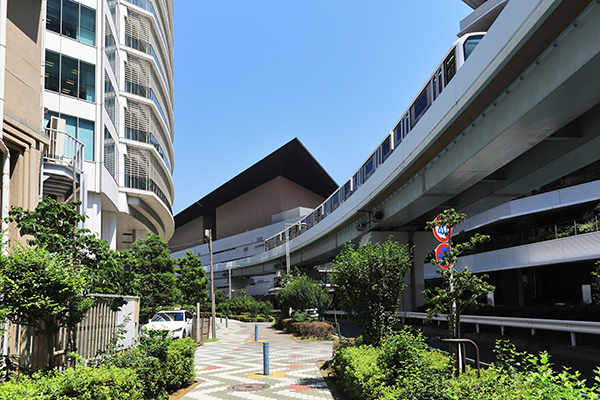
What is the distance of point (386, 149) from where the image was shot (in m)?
22.7

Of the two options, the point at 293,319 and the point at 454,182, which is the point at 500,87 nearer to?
the point at 454,182

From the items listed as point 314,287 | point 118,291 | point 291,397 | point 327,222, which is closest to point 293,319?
point 314,287

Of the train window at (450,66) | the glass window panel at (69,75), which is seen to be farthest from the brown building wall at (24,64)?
the train window at (450,66)

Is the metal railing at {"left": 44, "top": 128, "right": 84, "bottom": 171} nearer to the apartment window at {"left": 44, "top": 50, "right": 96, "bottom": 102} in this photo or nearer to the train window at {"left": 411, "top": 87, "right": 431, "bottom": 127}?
the apartment window at {"left": 44, "top": 50, "right": 96, "bottom": 102}

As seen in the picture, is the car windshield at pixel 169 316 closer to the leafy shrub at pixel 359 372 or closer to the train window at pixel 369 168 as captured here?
the train window at pixel 369 168

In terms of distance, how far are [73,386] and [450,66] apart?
43.1 feet

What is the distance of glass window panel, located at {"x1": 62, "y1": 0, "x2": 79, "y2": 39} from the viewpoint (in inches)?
808

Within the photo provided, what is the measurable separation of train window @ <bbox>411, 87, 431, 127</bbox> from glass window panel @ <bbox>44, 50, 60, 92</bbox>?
14.2 metres

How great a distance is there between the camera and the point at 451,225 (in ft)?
30.2

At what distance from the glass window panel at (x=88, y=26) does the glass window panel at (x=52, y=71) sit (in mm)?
1719

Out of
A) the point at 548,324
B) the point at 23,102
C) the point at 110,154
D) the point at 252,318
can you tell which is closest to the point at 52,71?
the point at 110,154

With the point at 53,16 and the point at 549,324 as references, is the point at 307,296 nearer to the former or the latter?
the point at 549,324

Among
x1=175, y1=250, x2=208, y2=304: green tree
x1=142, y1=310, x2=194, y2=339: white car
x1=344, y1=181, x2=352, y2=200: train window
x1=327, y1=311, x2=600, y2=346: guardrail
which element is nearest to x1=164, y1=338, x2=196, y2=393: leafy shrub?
x1=327, y1=311, x2=600, y2=346: guardrail

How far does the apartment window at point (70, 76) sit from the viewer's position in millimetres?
19844
